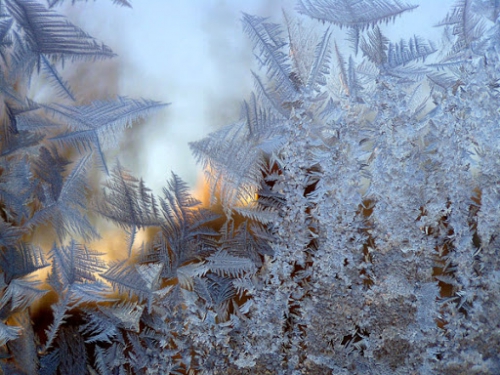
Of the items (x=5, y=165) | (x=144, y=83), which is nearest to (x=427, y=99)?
(x=144, y=83)

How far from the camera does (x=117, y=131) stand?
420 mm

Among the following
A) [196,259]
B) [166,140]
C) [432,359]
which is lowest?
[432,359]

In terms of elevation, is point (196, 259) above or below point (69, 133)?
below

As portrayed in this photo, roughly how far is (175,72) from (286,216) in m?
0.15

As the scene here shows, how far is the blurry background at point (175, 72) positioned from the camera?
1.37ft

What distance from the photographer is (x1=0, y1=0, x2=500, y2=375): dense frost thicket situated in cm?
42

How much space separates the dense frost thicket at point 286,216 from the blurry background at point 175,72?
11 mm

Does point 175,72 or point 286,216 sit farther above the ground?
point 175,72

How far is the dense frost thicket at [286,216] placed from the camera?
422 millimetres

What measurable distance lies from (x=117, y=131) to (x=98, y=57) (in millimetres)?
61

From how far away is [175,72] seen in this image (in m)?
0.42

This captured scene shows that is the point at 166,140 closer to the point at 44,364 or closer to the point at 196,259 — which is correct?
the point at 196,259

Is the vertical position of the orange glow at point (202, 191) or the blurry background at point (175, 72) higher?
the blurry background at point (175, 72)

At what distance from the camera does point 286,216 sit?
17.3 inches
